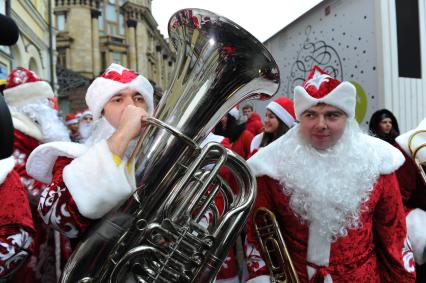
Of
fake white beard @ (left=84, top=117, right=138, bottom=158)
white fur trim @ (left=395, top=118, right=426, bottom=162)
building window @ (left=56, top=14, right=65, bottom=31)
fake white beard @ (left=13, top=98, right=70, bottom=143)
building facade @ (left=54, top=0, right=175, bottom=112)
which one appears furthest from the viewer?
building window @ (left=56, top=14, right=65, bottom=31)

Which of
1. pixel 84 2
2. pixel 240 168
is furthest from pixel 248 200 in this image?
pixel 84 2

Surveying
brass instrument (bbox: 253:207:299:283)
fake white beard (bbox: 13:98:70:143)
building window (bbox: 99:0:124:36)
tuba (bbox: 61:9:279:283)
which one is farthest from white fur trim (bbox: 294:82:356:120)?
building window (bbox: 99:0:124:36)

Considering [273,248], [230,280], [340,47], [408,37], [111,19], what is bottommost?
[230,280]

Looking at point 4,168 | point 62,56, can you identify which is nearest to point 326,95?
point 4,168

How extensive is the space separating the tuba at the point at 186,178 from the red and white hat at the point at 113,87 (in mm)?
322

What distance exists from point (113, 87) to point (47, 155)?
426mm

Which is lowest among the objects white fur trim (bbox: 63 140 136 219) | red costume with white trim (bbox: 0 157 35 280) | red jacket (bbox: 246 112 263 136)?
red jacket (bbox: 246 112 263 136)

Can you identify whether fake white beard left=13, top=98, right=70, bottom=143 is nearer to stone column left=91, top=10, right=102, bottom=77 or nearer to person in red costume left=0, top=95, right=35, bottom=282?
person in red costume left=0, top=95, right=35, bottom=282

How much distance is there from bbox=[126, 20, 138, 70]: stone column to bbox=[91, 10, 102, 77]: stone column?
3269mm

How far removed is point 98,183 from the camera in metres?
1.35

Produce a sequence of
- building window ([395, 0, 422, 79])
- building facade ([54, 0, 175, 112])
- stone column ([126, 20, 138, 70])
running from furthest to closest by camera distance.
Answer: stone column ([126, 20, 138, 70]) → building facade ([54, 0, 175, 112]) → building window ([395, 0, 422, 79])

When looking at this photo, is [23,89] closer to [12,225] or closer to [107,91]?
[107,91]

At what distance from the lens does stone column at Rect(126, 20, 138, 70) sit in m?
34.4

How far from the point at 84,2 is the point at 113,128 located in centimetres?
3247
